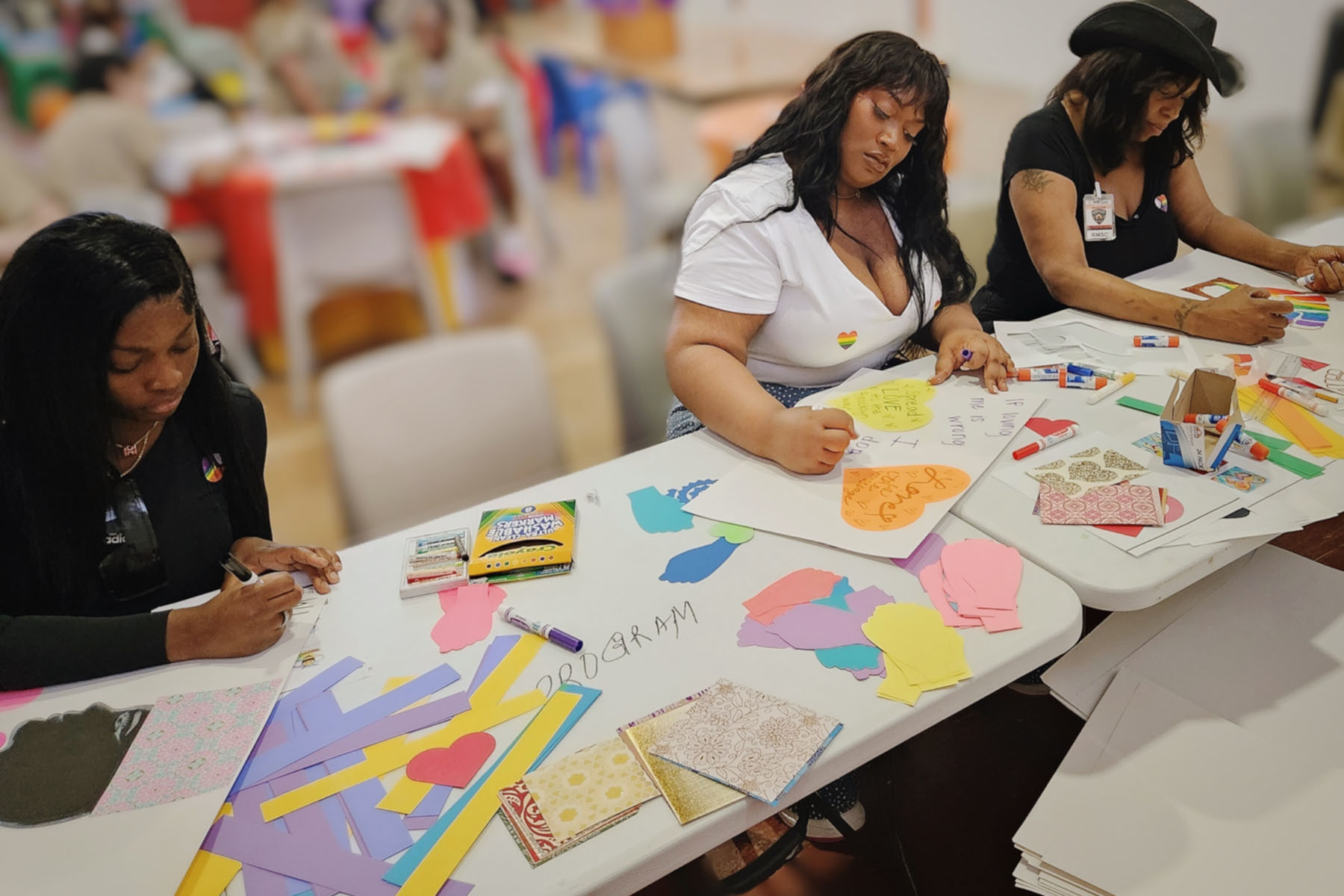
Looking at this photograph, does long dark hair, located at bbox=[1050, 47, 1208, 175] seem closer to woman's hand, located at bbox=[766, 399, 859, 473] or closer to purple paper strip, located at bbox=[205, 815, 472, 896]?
woman's hand, located at bbox=[766, 399, 859, 473]

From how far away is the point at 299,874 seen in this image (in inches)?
28.2

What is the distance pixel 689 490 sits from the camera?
115 cm

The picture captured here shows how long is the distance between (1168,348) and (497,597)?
1092 millimetres

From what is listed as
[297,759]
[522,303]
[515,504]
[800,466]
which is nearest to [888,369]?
[800,466]

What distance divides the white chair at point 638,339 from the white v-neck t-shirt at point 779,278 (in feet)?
1.49

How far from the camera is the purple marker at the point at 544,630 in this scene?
92 cm

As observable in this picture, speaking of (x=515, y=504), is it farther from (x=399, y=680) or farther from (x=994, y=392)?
(x=994, y=392)

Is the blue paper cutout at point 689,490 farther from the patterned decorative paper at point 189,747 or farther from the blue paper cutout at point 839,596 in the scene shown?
the patterned decorative paper at point 189,747

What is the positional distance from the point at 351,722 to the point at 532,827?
22 cm

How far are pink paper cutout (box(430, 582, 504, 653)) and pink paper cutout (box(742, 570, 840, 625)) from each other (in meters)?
0.27

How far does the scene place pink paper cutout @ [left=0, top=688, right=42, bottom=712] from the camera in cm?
88

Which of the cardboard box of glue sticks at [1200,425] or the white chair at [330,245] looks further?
the white chair at [330,245]

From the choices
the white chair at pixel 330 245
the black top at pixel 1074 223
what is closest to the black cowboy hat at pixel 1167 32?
the black top at pixel 1074 223

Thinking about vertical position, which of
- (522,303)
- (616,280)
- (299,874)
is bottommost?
(522,303)
